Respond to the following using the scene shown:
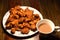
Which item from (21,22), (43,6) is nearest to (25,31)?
(21,22)

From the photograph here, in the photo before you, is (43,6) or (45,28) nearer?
(45,28)

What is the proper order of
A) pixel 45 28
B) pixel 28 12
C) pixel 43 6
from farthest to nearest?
pixel 43 6
pixel 28 12
pixel 45 28

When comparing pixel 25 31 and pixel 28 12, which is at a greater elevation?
pixel 28 12

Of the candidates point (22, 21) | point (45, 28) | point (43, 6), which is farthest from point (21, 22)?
point (43, 6)

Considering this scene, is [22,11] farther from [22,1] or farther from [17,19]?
[22,1]

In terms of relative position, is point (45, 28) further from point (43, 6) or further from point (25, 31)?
point (43, 6)

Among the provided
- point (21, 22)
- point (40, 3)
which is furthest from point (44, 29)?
point (40, 3)

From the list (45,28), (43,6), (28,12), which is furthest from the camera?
(43,6)

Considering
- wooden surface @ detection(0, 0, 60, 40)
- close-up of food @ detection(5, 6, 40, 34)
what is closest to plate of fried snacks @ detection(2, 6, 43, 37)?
close-up of food @ detection(5, 6, 40, 34)

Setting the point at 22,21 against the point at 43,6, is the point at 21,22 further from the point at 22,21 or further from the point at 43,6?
the point at 43,6
